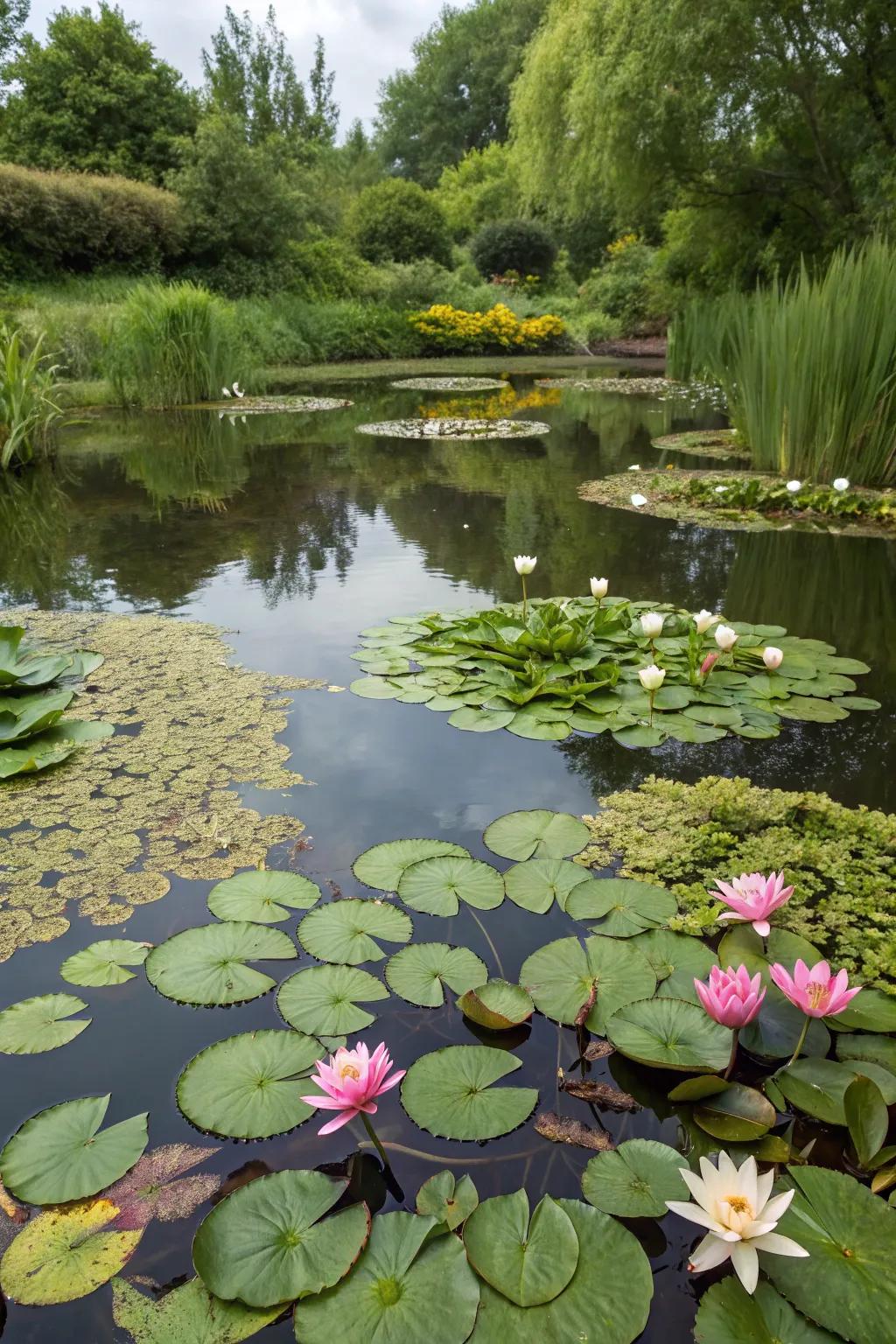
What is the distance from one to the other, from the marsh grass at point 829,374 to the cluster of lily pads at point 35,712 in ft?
13.2

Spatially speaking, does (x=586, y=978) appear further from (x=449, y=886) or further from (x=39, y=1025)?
(x=39, y=1025)

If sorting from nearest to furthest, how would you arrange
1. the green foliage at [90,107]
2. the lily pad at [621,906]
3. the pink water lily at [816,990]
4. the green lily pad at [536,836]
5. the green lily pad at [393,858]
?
the pink water lily at [816,990] → the lily pad at [621,906] → the green lily pad at [393,858] → the green lily pad at [536,836] → the green foliage at [90,107]

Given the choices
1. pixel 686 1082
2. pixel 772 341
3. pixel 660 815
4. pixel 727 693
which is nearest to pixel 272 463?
pixel 772 341

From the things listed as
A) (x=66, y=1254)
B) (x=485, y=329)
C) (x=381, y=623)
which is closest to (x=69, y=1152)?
(x=66, y=1254)

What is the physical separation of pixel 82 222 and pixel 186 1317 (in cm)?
1628

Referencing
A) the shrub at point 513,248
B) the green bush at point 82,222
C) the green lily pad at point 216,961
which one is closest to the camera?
the green lily pad at point 216,961

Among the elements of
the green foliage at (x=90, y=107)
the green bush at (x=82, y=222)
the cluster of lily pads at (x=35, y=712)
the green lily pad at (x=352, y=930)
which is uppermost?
the green foliage at (x=90, y=107)

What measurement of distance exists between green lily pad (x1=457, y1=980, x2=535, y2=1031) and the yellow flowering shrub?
56.6 feet

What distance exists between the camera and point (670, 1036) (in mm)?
1230

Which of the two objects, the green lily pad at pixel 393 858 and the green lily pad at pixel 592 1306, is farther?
the green lily pad at pixel 393 858

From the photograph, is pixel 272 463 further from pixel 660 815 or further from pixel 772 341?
pixel 660 815

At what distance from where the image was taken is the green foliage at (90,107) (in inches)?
637

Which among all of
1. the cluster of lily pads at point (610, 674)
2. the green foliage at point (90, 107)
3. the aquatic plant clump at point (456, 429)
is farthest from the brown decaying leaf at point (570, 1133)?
the green foliage at point (90, 107)

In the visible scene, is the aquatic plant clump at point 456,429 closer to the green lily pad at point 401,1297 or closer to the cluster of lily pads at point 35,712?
the cluster of lily pads at point 35,712
